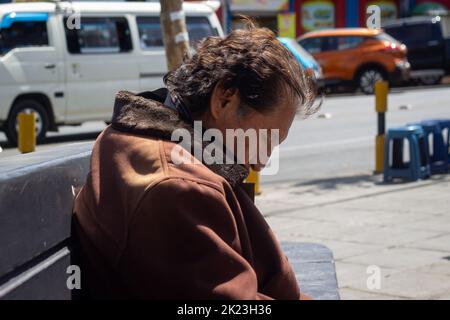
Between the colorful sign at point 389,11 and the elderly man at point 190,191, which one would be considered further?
the colorful sign at point 389,11

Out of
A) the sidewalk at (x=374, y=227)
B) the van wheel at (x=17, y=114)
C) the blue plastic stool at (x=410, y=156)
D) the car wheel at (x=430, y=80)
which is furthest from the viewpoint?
the car wheel at (x=430, y=80)

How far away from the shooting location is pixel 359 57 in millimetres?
24344

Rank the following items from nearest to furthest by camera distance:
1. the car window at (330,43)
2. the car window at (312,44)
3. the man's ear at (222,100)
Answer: the man's ear at (222,100) < the car window at (330,43) < the car window at (312,44)

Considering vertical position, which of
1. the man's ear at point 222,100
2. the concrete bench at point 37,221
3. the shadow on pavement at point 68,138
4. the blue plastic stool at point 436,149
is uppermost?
the man's ear at point 222,100

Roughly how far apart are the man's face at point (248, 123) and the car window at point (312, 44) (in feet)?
74.8

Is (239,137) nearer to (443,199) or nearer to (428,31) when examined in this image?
(443,199)

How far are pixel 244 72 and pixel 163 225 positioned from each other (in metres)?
0.45

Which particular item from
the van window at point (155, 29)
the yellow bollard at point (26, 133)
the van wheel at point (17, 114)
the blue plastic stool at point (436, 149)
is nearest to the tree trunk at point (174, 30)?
the yellow bollard at point (26, 133)

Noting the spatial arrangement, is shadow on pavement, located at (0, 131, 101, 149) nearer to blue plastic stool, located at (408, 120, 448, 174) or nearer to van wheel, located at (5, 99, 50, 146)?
van wheel, located at (5, 99, 50, 146)

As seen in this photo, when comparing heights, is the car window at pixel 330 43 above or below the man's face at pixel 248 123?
below

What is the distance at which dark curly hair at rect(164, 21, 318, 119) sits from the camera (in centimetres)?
217

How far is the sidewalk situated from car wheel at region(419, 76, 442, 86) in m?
18.4

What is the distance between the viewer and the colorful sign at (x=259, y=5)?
102 feet

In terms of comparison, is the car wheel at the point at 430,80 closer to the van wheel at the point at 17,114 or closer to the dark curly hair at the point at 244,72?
the van wheel at the point at 17,114
